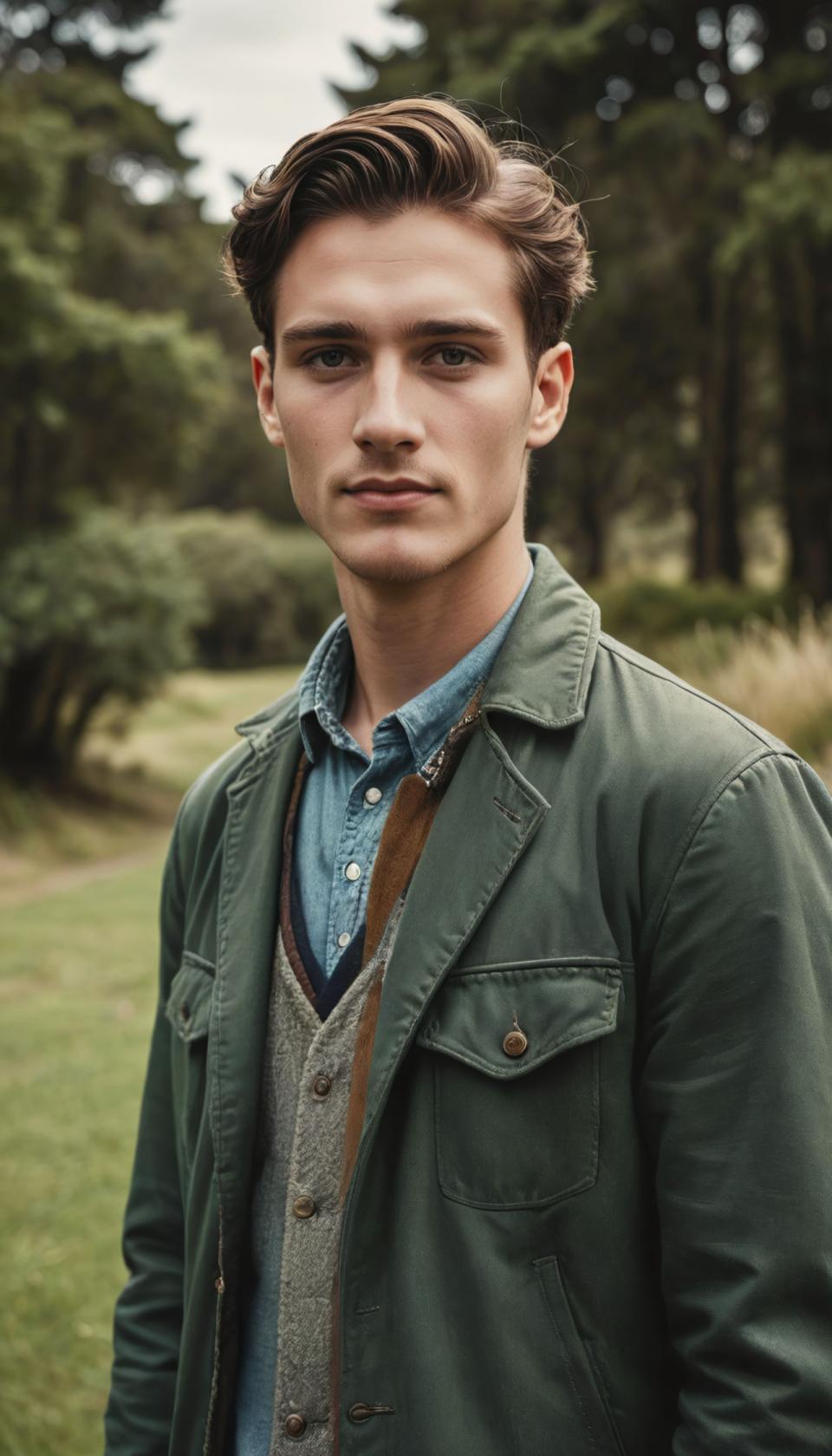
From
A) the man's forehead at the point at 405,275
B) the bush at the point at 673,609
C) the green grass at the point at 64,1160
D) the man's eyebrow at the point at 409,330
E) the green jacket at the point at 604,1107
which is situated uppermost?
the bush at the point at 673,609

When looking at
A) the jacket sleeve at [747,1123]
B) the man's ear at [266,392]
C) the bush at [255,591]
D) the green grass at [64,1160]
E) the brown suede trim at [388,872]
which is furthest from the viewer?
the bush at [255,591]

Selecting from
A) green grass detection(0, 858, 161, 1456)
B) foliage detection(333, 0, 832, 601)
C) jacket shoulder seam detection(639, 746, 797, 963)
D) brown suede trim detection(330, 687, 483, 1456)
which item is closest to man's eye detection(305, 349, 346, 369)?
brown suede trim detection(330, 687, 483, 1456)

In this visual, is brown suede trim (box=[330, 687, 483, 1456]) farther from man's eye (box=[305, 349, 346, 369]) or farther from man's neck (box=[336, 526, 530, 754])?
man's eye (box=[305, 349, 346, 369])

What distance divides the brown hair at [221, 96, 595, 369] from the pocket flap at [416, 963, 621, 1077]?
0.98 meters

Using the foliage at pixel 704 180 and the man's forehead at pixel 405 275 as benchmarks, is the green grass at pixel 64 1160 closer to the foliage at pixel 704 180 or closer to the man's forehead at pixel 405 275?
the man's forehead at pixel 405 275

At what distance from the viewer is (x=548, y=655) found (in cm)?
173

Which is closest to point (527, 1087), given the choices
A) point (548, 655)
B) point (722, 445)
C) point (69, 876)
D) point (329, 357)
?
point (548, 655)

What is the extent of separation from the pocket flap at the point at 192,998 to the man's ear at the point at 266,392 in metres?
0.91

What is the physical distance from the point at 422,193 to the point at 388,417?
359mm

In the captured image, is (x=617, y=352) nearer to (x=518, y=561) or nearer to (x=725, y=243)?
(x=725, y=243)

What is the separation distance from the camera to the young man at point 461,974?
1396mm

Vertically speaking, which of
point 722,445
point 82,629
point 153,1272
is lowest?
point 153,1272

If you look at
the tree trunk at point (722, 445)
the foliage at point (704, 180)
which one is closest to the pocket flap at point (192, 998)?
the foliage at point (704, 180)

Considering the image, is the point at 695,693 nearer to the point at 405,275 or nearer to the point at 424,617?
the point at 424,617
